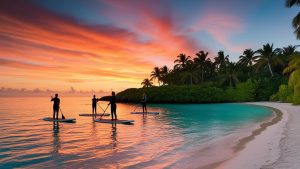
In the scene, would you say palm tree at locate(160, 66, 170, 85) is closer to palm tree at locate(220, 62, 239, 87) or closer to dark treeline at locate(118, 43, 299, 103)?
dark treeline at locate(118, 43, 299, 103)

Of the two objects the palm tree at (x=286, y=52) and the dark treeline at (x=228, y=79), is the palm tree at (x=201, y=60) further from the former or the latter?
the palm tree at (x=286, y=52)

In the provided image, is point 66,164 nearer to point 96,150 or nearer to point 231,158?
point 96,150

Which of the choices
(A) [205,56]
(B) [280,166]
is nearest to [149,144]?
(B) [280,166]

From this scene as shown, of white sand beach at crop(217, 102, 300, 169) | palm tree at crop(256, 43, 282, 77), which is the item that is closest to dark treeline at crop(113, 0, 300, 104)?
palm tree at crop(256, 43, 282, 77)

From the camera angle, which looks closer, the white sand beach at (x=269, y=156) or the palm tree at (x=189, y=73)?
the white sand beach at (x=269, y=156)

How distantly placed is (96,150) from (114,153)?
130 centimetres

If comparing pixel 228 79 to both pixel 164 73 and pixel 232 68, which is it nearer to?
pixel 232 68

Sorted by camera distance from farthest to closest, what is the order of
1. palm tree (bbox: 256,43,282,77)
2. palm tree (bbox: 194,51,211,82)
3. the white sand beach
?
palm tree (bbox: 194,51,211,82), palm tree (bbox: 256,43,282,77), the white sand beach

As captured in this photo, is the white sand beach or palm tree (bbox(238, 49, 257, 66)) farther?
palm tree (bbox(238, 49, 257, 66))

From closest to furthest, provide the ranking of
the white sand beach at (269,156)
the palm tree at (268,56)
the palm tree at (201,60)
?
the white sand beach at (269,156)
the palm tree at (268,56)
the palm tree at (201,60)

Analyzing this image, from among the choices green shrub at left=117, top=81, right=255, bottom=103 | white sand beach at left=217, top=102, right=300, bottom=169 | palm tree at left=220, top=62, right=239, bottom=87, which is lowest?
white sand beach at left=217, top=102, right=300, bottom=169

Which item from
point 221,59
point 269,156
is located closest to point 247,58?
point 221,59

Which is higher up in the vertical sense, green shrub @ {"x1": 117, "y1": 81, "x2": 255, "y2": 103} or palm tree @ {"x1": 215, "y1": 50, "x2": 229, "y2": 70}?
palm tree @ {"x1": 215, "y1": 50, "x2": 229, "y2": 70}

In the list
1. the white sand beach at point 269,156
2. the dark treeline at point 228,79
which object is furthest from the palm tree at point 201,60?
the white sand beach at point 269,156
